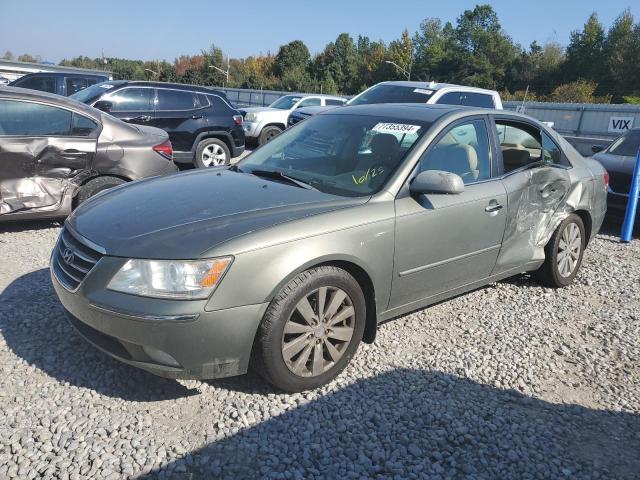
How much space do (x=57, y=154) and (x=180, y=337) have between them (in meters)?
3.92

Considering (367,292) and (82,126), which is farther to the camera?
(82,126)

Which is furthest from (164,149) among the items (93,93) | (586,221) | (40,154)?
(586,221)

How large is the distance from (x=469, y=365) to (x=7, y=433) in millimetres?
2710

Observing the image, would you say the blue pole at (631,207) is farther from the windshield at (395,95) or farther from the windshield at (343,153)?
the windshield at (343,153)

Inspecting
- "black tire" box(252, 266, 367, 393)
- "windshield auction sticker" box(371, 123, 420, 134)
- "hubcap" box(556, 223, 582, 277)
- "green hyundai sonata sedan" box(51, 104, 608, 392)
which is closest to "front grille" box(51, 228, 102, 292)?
"green hyundai sonata sedan" box(51, 104, 608, 392)

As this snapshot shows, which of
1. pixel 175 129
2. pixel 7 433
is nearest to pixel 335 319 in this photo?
pixel 7 433

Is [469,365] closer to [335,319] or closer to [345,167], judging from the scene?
[335,319]

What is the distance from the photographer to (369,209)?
10.7 feet

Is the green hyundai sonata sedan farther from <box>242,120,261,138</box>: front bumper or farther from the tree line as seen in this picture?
the tree line

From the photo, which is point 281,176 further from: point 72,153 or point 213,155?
point 213,155

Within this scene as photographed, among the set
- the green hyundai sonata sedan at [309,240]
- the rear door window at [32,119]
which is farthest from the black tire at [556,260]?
the rear door window at [32,119]

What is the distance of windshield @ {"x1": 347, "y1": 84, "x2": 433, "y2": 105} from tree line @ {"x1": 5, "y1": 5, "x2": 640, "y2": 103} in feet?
154

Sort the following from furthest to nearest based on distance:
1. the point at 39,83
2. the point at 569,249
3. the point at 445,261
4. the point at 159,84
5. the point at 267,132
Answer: the point at 267,132 < the point at 39,83 < the point at 159,84 < the point at 569,249 < the point at 445,261

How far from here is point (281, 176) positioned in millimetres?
3738
